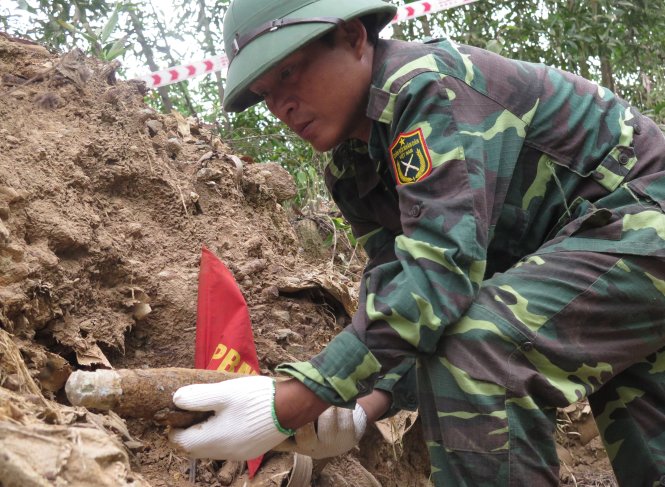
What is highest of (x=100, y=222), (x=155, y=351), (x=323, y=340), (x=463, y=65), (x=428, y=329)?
(x=463, y=65)

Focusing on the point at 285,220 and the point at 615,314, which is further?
the point at 285,220

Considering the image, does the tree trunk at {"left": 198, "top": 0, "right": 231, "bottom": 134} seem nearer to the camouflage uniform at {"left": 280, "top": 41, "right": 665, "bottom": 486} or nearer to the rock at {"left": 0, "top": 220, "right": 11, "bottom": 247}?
the rock at {"left": 0, "top": 220, "right": 11, "bottom": 247}

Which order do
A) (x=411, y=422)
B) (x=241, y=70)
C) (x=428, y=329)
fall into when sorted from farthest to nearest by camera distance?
(x=411, y=422)
(x=241, y=70)
(x=428, y=329)

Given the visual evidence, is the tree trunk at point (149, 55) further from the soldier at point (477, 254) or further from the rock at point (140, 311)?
the soldier at point (477, 254)

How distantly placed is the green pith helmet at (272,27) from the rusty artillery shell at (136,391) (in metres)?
0.72

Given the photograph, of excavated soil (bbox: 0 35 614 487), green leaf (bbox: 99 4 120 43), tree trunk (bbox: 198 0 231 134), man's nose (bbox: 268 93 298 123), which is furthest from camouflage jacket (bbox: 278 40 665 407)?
tree trunk (bbox: 198 0 231 134)

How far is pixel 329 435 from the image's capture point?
207 centimetres

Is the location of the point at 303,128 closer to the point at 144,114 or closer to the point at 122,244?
the point at 122,244

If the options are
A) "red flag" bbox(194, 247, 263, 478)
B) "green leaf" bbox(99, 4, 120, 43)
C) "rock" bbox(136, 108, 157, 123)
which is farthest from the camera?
"green leaf" bbox(99, 4, 120, 43)

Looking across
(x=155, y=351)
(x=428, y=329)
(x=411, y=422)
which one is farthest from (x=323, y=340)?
(x=428, y=329)

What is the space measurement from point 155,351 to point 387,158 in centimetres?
100

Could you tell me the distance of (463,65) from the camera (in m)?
1.89

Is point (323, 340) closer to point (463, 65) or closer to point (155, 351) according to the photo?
point (155, 351)

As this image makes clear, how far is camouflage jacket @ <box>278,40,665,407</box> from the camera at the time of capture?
1.67 meters
